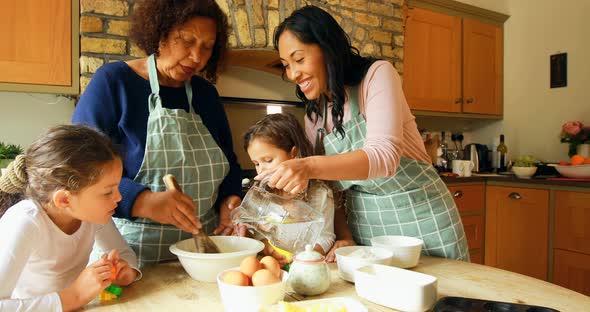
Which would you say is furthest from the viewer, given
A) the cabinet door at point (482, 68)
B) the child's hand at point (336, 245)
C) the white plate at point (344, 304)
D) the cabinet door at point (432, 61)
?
the cabinet door at point (482, 68)

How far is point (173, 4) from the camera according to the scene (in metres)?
1.13

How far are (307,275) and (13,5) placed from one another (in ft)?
6.59

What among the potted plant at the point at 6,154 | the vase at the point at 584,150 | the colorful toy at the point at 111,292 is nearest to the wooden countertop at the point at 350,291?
the colorful toy at the point at 111,292

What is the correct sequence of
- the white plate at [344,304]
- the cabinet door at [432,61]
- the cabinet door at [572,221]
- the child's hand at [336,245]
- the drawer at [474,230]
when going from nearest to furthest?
the white plate at [344,304], the child's hand at [336,245], the cabinet door at [572,221], the drawer at [474,230], the cabinet door at [432,61]

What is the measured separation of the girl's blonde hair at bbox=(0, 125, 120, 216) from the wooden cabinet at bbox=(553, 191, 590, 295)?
111 inches

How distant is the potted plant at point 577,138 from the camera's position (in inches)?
121

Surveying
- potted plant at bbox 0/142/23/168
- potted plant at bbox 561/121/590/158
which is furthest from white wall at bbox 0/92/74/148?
potted plant at bbox 561/121/590/158

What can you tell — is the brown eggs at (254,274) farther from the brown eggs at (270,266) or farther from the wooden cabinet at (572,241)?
the wooden cabinet at (572,241)

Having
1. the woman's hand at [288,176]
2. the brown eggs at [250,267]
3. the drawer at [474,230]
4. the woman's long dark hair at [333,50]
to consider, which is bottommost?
the drawer at [474,230]

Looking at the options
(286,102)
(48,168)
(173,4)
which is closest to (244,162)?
(286,102)

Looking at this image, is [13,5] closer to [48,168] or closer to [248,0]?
[248,0]

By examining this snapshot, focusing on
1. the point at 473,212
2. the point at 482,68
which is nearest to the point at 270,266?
the point at 473,212

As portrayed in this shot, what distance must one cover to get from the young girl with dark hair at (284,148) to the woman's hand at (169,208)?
0.32m

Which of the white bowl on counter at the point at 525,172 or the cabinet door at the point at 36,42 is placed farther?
the white bowl on counter at the point at 525,172
